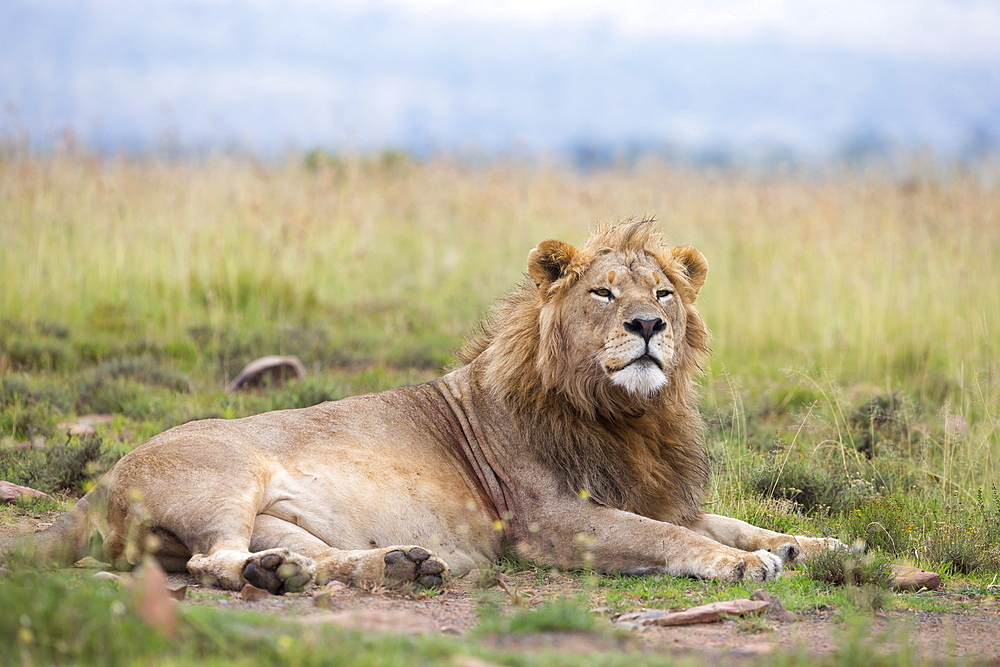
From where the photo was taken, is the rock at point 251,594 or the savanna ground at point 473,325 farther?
the rock at point 251,594

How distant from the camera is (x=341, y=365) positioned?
10258 mm

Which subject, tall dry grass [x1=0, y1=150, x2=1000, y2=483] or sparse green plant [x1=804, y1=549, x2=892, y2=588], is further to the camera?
tall dry grass [x1=0, y1=150, x2=1000, y2=483]

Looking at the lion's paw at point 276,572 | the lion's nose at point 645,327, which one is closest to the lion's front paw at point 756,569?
the lion's nose at point 645,327

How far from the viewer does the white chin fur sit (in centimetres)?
519

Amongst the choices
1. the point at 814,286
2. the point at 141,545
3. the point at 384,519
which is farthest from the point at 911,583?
the point at 814,286

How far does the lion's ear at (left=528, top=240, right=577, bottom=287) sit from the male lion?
0.01 m

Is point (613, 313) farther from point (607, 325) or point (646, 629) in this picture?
point (646, 629)

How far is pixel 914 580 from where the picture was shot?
498cm

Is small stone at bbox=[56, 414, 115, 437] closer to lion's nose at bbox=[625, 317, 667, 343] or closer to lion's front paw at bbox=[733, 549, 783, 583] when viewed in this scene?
lion's nose at bbox=[625, 317, 667, 343]

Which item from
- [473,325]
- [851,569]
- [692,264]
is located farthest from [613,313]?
[473,325]

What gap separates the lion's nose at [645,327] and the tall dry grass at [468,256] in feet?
12.7

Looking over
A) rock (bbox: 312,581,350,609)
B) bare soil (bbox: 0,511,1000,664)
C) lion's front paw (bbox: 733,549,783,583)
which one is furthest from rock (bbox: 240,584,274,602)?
lion's front paw (bbox: 733,549,783,583)

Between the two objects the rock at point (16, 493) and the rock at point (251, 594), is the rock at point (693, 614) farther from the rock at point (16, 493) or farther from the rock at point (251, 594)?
the rock at point (16, 493)

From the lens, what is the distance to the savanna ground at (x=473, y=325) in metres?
3.59
